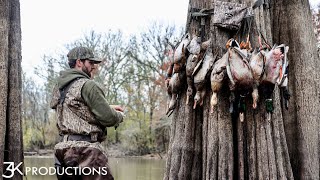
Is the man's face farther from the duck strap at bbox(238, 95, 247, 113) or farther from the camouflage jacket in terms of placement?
the duck strap at bbox(238, 95, 247, 113)

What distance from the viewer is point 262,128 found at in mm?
4734

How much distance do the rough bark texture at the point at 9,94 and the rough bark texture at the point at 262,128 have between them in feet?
6.26

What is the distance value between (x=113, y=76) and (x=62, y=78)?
96.7ft

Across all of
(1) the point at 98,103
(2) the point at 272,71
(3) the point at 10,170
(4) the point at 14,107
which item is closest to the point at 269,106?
(2) the point at 272,71

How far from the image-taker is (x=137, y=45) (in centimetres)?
3647

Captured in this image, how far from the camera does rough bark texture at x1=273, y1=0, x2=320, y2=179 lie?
17.5 feet

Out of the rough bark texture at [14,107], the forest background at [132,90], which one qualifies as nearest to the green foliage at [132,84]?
the forest background at [132,90]

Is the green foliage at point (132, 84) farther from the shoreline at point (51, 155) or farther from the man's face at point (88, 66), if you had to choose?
the man's face at point (88, 66)

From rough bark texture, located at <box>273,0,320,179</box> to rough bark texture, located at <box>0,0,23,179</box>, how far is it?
321 centimetres

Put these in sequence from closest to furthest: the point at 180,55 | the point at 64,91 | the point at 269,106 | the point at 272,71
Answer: the point at 272,71, the point at 269,106, the point at 180,55, the point at 64,91

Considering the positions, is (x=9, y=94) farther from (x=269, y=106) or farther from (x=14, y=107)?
(x=269, y=106)

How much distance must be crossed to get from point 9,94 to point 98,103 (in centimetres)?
153

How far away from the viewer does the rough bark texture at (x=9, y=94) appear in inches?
219

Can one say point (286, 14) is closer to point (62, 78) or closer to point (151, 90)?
point (62, 78)
